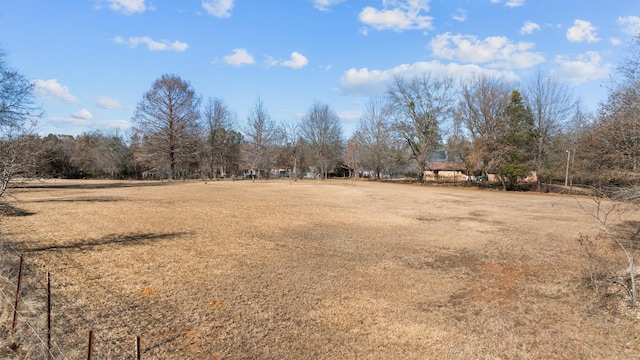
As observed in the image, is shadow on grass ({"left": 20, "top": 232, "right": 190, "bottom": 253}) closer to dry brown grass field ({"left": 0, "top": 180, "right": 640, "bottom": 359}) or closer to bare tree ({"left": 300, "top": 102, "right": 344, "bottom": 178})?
dry brown grass field ({"left": 0, "top": 180, "right": 640, "bottom": 359})

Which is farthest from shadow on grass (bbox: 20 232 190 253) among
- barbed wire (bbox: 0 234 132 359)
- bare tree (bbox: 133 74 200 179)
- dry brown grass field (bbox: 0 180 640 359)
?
bare tree (bbox: 133 74 200 179)

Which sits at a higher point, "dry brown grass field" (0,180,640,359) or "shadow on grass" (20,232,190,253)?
"shadow on grass" (20,232,190,253)

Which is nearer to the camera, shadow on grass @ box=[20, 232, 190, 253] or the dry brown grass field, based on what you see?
the dry brown grass field

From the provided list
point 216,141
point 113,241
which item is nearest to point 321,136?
point 216,141

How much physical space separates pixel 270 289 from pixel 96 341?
286 centimetres

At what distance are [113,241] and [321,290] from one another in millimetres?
6447

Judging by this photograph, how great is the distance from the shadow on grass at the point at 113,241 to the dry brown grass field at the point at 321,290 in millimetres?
30

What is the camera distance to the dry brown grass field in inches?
177

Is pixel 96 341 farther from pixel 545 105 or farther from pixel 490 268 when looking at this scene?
pixel 545 105

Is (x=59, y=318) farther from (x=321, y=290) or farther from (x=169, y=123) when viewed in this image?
(x=169, y=123)

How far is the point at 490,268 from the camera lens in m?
8.37

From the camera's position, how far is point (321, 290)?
6.44m

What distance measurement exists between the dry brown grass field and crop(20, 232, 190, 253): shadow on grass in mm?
30

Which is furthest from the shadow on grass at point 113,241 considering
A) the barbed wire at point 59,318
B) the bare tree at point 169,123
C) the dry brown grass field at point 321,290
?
the bare tree at point 169,123
